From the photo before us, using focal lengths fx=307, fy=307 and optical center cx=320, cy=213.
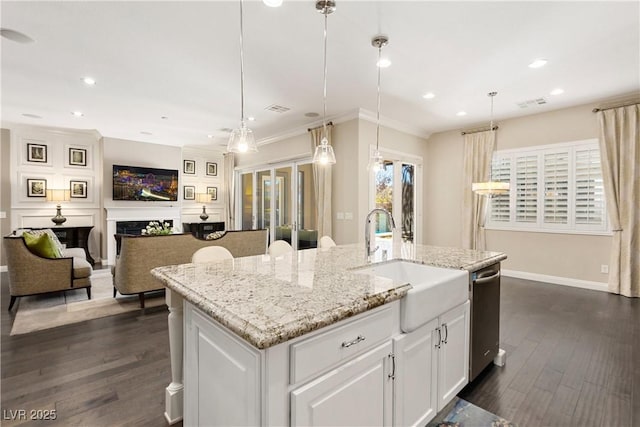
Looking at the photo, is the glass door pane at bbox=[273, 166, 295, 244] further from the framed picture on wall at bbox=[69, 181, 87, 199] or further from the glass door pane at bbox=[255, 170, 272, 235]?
the framed picture on wall at bbox=[69, 181, 87, 199]

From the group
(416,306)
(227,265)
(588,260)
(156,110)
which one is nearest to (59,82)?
(156,110)

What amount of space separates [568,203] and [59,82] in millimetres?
7424

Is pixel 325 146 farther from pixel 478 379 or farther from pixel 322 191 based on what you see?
pixel 322 191

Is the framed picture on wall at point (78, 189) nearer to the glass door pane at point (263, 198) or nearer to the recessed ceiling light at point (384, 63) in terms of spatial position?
the glass door pane at point (263, 198)

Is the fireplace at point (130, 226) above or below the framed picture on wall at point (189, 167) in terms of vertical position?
below

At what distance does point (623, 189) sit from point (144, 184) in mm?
8765

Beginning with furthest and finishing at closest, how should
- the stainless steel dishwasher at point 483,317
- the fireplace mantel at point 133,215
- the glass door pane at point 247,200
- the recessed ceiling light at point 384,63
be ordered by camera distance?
1. the glass door pane at point 247,200
2. the fireplace mantel at point 133,215
3. the recessed ceiling light at point 384,63
4. the stainless steel dishwasher at point 483,317

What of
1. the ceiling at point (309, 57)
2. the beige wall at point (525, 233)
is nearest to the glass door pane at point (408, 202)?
the beige wall at point (525, 233)

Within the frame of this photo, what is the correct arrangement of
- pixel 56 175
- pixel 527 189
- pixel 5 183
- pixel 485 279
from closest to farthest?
1. pixel 485 279
2. pixel 527 189
3. pixel 5 183
4. pixel 56 175

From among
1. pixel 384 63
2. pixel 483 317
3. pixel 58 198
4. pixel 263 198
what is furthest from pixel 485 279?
pixel 58 198

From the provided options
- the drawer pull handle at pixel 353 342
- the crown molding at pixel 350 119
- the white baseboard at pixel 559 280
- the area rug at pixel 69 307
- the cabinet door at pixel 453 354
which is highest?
the crown molding at pixel 350 119

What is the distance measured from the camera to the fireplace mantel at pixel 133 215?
6660 millimetres

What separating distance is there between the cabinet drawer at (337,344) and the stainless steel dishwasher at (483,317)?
3.33 ft

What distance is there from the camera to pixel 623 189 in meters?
4.28
